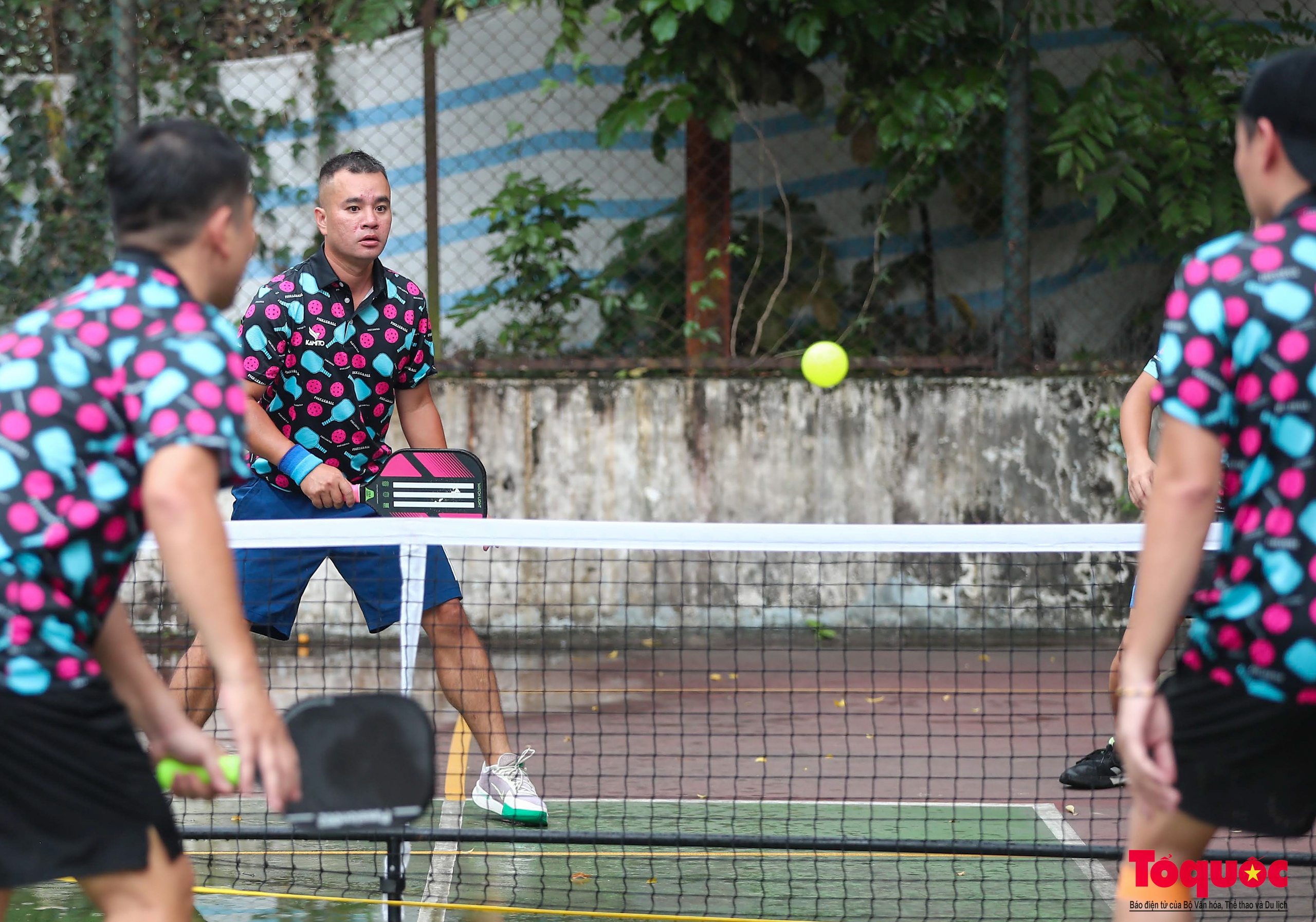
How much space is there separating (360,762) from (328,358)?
94.4 inches

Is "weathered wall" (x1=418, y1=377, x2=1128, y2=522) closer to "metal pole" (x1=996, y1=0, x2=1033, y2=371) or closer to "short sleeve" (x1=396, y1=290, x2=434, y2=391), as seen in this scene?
"metal pole" (x1=996, y1=0, x2=1033, y2=371)

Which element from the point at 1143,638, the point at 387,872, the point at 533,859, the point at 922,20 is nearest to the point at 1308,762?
the point at 1143,638

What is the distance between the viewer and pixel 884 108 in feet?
25.3

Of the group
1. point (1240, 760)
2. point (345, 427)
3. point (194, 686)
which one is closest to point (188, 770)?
point (1240, 760)

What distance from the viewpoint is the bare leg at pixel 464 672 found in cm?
445

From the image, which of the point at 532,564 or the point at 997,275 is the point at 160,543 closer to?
the point at 532,564

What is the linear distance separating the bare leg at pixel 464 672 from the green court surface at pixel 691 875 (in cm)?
33

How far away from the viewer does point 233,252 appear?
7.55 ft

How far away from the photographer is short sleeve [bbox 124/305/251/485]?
2.05m

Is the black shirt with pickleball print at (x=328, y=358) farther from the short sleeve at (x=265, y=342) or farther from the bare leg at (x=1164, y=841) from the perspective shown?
the bare leg at (x=1164, y=841)

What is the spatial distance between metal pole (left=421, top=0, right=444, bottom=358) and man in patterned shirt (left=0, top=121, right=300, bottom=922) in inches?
226

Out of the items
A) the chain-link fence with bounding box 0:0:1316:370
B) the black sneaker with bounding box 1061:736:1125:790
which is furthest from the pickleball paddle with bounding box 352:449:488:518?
the chain-link fence with bounding box 0:0:1316:370

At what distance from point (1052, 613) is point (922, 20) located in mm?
3335

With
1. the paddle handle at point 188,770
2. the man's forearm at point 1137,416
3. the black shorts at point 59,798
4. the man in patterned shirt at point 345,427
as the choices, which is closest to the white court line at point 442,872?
the man in patterned shirt at point 345,427
